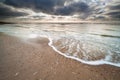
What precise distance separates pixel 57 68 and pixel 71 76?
3.42 ft

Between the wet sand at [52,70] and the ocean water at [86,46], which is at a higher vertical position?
the wet sand at [52,70]

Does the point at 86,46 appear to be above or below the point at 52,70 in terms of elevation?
below

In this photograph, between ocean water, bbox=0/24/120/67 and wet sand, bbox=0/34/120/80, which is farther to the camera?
ocean water, bbox=0/24/120/67

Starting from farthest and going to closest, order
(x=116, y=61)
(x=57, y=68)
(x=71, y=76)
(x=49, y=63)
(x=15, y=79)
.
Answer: (x=116, y=61) → (x=49, y=63) → (x=57, y=68) → (x=71, y=76) → (x=15, y=79)

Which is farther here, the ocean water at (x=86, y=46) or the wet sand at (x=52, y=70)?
the ocean water at (x=86, y=46)

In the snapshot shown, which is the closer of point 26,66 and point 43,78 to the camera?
point 43,78

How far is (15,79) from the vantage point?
4730 mm

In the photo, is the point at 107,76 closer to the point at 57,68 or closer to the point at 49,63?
the point at 57,68

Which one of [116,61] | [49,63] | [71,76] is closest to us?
[71,76]

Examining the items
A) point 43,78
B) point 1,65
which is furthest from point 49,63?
point 1,65

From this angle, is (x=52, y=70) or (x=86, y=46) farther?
(x=86, y=46)

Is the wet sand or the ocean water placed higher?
the wet sand

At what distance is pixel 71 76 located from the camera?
511 centimetres

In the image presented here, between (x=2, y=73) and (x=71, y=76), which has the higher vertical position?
(x=2, y=73)
